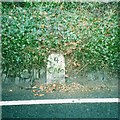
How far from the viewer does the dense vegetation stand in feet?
20.0

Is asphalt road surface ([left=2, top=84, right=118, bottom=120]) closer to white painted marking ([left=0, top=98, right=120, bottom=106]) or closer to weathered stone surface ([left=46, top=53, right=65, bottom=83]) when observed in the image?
white painted marking ([left=0, top=98, right=120, bottom=106])

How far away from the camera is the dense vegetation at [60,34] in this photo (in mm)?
6105

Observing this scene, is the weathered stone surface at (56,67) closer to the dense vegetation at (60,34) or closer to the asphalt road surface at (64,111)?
the dense vegetation at (60,34)

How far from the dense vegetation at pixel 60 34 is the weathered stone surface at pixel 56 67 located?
9cm

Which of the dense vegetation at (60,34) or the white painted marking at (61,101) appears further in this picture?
the dense vegetation at (60,34)

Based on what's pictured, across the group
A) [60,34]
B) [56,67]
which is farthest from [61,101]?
[60,34]

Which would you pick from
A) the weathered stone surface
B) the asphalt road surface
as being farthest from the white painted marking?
the weathered stone surface

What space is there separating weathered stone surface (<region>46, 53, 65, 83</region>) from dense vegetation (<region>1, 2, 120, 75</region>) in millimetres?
92

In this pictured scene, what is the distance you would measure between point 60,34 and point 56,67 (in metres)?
0.61

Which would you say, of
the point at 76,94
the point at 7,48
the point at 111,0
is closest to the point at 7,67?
the point at 7,48

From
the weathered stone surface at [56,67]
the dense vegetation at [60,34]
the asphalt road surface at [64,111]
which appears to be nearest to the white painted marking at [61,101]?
the asphalt road surface at [64,111]

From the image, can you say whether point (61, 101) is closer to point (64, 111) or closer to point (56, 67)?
point (64, 111)

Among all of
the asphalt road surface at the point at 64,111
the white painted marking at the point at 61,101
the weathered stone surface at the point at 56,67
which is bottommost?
the asphalt road surface at the point at 64,111

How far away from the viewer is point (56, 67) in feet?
20.4
